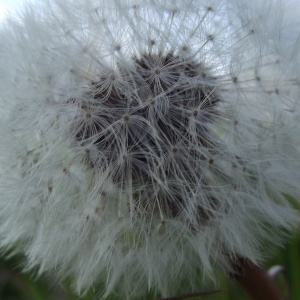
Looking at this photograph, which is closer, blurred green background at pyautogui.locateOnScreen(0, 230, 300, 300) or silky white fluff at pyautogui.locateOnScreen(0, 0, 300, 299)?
silky white fluff at pyautogui.locateOnScreen(0, 0, 300, 299)

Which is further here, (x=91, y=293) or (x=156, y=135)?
(x=91, y=293)

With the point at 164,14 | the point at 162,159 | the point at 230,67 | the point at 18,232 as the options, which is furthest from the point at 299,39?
the point at 18,232

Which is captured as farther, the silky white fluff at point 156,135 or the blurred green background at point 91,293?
the blurred green background at point 91,293

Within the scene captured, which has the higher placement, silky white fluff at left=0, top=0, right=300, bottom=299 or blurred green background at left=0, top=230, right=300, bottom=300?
silky white fluff at left=0, top=0, right=300, bottom=299

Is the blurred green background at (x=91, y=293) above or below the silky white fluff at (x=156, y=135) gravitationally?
below

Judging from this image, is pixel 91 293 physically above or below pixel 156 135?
below
